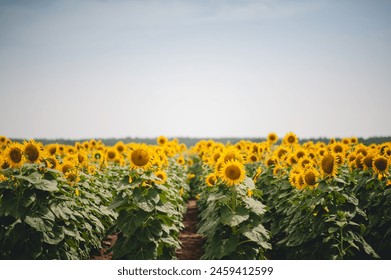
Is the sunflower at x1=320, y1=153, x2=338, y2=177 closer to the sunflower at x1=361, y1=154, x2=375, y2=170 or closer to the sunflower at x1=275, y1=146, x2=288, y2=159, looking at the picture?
the sunflower at x1=361, y1=154, x2=375, y2=170

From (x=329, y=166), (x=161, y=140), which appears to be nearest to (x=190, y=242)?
(x=329, y=166)

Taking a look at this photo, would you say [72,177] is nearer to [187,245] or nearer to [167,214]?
[167,214]

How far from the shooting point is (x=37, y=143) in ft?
18.0

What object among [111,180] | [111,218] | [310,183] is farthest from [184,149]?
[310,183]

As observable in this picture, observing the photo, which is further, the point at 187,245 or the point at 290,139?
the point at 290,139

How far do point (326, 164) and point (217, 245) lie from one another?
7.27ft

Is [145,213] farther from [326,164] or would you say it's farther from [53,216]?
[326,164]

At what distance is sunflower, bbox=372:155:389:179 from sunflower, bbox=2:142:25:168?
6040mm

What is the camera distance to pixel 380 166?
6250 mm

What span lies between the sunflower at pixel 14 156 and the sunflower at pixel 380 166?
6.04 metres

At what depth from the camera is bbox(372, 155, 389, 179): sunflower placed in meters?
6.21

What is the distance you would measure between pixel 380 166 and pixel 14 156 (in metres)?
6.21

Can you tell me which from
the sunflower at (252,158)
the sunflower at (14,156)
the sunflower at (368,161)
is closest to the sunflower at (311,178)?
the sunflower at (368,161)
